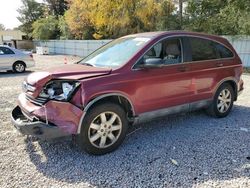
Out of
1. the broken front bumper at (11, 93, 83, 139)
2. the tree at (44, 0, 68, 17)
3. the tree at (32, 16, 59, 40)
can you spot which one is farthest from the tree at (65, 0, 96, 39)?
the broken front bumper at (11, 93, 83, 139)

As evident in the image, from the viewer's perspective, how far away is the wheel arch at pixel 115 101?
3.53 meters

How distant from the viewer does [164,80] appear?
4.33 metres

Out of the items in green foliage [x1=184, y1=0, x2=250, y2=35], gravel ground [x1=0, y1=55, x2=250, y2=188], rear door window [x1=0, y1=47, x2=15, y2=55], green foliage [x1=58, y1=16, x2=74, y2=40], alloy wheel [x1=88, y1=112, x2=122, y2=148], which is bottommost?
gravel ground [x1=0, y1=55, x2=250, y2=188]

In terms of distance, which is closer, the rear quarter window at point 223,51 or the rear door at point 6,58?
the rear quarter window at point 223,51

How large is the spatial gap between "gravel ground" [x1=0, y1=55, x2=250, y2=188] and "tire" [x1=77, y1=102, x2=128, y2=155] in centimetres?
14

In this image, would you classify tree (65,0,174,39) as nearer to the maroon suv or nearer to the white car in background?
the white car in background

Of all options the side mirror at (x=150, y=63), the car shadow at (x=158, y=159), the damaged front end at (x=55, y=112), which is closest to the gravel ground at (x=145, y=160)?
the car shadow at (x=158, y=159)

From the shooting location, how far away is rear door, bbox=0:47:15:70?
12.4 meters

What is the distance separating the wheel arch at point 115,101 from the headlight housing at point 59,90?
0.98 feet

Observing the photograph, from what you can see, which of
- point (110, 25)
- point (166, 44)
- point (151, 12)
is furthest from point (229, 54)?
point (110, 25)

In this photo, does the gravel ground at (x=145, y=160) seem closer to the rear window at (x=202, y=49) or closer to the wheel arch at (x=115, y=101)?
the wheel arch at (x=115, y=101)

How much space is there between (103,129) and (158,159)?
0.90m

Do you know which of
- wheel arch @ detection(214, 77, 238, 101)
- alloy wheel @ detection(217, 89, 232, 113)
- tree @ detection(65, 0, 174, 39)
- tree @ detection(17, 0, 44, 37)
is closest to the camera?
wheel arch @ detection(214, 77, 238, 101)

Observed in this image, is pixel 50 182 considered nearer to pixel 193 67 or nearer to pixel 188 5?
pixel 193 67
